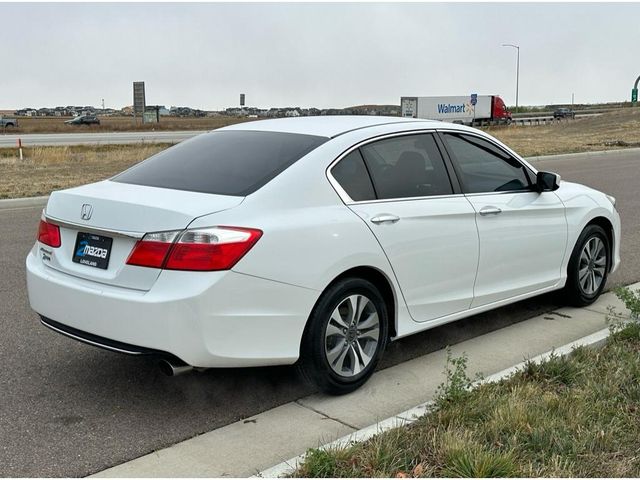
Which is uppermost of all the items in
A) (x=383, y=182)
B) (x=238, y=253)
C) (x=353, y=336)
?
(x=383, y=182)

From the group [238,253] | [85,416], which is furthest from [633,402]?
[85,416]

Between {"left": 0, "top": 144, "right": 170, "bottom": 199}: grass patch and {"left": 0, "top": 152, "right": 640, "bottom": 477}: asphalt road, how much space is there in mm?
9168

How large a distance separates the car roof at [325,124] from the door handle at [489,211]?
2.28 feet

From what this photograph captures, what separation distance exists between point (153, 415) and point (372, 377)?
1.41 meters

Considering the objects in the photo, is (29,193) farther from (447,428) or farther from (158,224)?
(447,428)

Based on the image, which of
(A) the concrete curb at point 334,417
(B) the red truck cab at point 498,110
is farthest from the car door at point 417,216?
(B) the red truck cab at point 498,110

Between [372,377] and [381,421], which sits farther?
[372,377]

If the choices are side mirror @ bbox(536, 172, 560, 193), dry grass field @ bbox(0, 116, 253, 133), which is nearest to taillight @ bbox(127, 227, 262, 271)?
side mirror @ bbox(536, 172, 560, 193)

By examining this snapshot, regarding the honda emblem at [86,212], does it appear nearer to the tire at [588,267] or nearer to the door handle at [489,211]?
the door handle at [489,211]

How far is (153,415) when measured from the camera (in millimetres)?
4090

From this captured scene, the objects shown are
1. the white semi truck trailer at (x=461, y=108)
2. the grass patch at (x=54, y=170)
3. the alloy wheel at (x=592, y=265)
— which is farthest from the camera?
the white semi truck trailer at (x=461, y=108)

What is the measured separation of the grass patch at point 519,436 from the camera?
313 cm

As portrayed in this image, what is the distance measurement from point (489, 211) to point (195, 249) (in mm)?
2328

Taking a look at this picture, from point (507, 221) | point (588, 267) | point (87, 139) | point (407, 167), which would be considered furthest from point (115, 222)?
point (87, 139)
